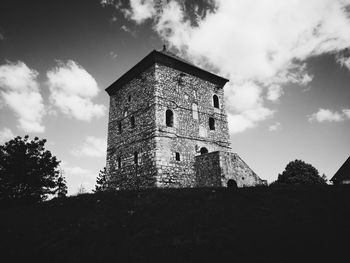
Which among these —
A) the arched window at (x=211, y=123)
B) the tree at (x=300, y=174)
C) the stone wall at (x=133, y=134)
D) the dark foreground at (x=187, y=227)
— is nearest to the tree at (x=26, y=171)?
the stone wall at (x=133, y=134)

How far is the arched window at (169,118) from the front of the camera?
19547mm

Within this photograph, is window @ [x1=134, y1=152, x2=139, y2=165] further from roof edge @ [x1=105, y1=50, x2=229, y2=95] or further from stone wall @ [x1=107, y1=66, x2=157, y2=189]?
roof edge @ [x1=105, y1=50, x2=229, y2=95]

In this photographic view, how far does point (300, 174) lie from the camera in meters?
34.4

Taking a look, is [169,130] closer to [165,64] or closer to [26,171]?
[165,64]

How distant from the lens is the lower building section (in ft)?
55.5

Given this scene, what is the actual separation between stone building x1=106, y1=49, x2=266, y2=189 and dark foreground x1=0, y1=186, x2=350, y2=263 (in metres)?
4.76

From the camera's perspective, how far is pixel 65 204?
12.7 metres

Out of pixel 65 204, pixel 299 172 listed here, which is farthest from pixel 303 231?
pixel 299 172

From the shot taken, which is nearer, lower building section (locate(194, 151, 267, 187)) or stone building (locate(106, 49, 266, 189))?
lower building section (locate(194, 151, 267, 187))

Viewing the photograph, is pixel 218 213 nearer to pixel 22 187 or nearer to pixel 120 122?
pixel 120 122

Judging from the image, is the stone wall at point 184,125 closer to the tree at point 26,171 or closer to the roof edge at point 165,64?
the roof edge at point 165,64

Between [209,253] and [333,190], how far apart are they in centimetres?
910

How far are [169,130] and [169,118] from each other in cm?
129

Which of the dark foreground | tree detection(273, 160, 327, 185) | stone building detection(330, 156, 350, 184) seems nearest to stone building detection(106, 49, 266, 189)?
the dark foreground
